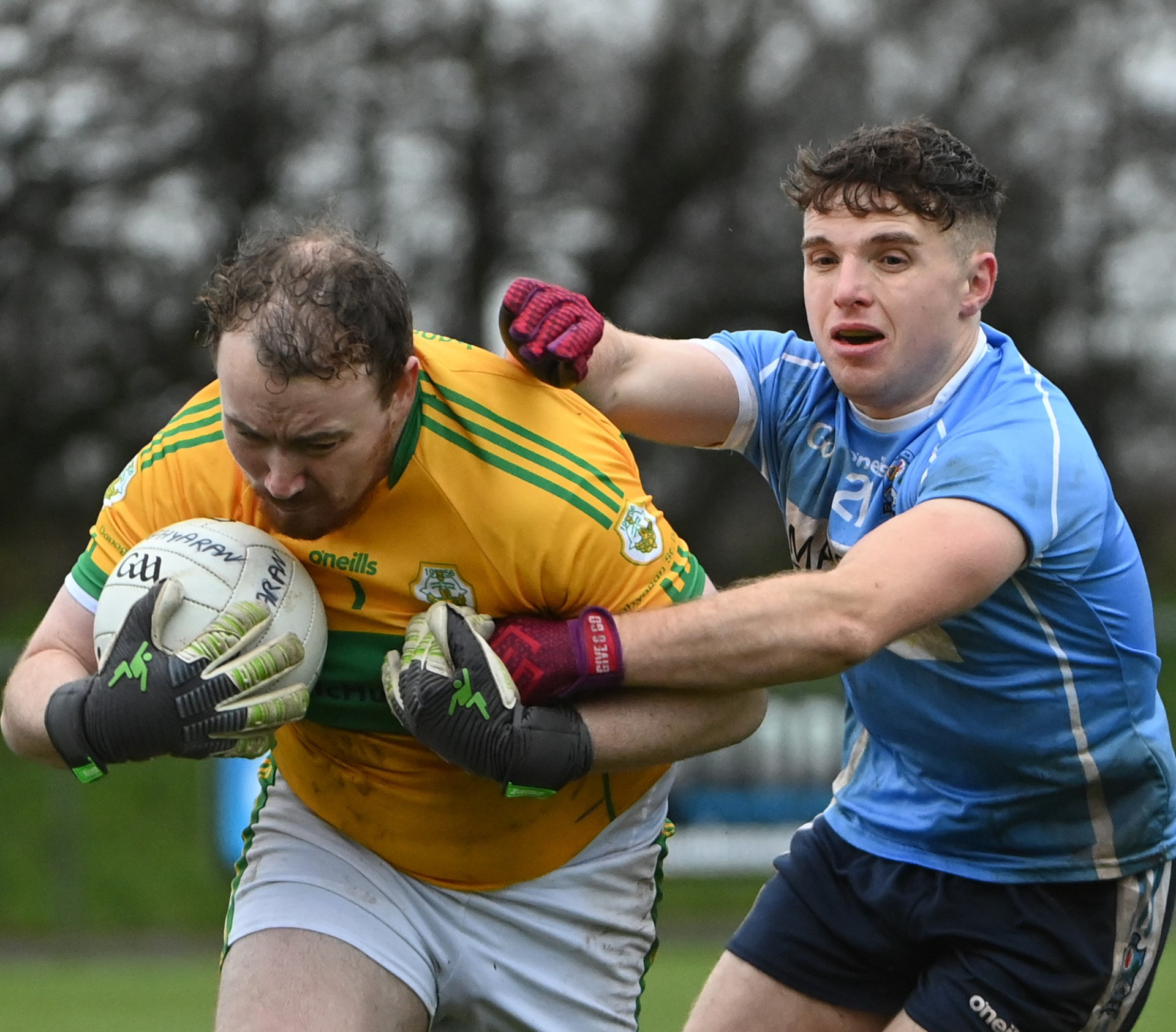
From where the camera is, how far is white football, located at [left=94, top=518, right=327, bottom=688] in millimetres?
3393

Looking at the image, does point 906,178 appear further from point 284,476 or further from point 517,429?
point 284,476

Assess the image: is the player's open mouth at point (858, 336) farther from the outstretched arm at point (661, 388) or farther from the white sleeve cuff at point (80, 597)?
the white sleeve cuff at point (80, 597)

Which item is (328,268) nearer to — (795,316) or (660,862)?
(660,862)

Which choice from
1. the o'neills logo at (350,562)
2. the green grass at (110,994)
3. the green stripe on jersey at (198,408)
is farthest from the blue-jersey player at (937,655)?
the green grass at (110,994)

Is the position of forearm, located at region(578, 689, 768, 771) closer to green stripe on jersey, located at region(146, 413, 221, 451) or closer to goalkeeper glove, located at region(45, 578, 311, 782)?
goalkeeper glove, located at region(45, 578, 311, 782)

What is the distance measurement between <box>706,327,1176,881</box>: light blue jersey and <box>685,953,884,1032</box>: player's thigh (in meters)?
0.40

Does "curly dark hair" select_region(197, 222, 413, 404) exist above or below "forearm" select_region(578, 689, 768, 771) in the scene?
above

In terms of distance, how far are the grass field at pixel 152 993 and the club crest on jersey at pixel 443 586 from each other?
212 inches

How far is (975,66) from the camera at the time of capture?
1814 centimetres

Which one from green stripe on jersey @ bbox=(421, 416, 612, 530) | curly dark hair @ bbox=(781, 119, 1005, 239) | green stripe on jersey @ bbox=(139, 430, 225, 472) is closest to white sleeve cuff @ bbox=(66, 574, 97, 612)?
green stripe on jersey @ bbox=(139, 430, 225, 472)

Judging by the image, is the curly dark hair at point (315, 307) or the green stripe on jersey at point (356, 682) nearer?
the curly dark hair at point (315, 307)

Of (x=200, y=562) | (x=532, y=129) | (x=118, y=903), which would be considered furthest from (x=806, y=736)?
(x=200, y=562)

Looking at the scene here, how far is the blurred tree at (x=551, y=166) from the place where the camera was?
16.8 m

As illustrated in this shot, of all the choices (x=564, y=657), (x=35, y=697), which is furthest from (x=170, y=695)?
(x=564, y=657)
